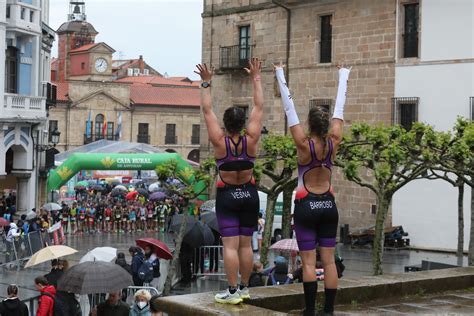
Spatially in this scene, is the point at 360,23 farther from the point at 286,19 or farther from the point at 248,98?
the point at 248,98

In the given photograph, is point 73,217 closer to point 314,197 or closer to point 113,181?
point 113,181

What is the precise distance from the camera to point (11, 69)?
104 ft

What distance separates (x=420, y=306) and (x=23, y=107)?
25.9 metres

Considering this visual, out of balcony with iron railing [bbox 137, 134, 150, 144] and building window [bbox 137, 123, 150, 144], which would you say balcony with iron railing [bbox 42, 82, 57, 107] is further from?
building window [bbox 137, 123, 150, 144]

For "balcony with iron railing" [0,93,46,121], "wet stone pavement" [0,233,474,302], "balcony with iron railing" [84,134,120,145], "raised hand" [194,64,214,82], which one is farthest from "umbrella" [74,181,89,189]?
"raised hand" [194,64,214,82]

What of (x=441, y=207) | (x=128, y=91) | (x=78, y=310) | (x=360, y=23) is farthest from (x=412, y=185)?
(x=128, y=91)

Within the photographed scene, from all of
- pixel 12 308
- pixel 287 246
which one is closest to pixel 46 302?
pixel 12 308

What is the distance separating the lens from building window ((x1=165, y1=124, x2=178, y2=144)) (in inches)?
3319

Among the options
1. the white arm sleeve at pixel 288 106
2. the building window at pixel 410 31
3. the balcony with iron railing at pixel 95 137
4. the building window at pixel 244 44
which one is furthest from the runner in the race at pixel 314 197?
the balcony with iron railing at pixel 95 137

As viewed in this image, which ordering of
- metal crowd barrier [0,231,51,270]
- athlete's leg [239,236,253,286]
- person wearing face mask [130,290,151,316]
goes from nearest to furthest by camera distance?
athlete's leg [239,236,253,286] → person wearing face mask [130,290,151,316] → metal crowd barrier [0,231,51,270]

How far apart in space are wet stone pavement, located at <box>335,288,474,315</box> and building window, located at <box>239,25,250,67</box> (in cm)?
2656

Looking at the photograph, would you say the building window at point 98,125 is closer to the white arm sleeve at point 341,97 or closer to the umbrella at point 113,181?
the umbrella at point 113,181

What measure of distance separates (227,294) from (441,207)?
22720 mm

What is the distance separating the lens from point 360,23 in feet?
101
